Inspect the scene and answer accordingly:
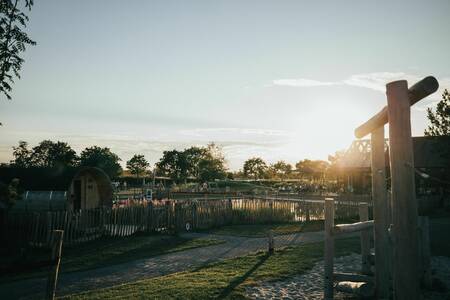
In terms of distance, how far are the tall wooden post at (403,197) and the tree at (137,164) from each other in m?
117

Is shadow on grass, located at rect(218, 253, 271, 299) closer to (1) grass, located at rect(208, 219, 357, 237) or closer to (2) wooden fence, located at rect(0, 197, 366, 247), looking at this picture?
(1) grass, located at rect(208, 219, 357, 237)

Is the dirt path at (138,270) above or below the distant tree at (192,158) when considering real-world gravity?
below

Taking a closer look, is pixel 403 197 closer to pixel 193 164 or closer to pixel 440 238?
pixel 440 238

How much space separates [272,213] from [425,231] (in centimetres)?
1303

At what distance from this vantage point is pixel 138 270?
9953 mm

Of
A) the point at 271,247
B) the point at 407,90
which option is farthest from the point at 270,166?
the point at 407,90

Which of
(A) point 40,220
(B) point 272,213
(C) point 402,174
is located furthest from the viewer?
(B) point 272,213

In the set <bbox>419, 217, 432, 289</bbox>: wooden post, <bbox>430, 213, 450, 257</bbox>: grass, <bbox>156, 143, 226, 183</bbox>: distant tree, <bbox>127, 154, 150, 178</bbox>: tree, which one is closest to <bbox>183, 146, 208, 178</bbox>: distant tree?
<bbox>156, 143, 226, 183</bbox>: distant tree

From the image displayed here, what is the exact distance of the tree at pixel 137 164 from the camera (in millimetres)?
117438

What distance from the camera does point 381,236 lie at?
20.0 ft

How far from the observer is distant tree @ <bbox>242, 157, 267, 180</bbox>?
119 m

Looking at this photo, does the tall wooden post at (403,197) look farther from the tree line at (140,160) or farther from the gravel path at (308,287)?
the tree line at (140,160)

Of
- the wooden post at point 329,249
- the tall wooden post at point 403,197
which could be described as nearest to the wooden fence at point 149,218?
the wooden post at point 329,249

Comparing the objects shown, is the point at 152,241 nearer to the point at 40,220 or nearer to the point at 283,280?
the point at 40,220
